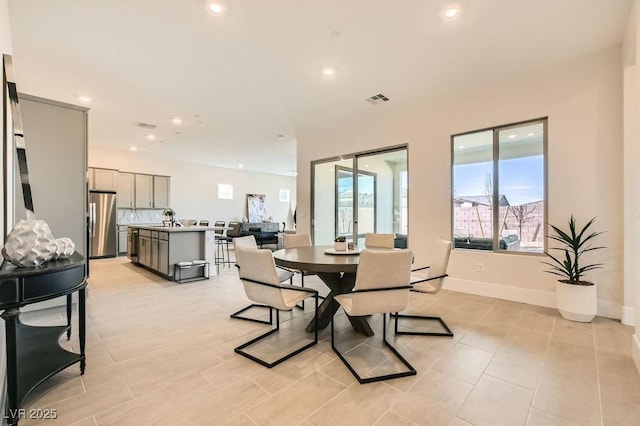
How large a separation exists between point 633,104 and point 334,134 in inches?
165

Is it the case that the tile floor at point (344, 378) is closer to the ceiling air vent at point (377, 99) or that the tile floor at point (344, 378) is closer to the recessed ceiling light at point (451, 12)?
the recessed ceiling light at point (451, 12)

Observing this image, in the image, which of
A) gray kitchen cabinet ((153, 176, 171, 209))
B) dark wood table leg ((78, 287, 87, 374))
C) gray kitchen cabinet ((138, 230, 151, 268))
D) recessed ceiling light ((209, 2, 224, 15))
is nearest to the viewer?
dark wood table leg ((78, 287, 87, 374))

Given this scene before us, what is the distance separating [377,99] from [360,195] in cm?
187

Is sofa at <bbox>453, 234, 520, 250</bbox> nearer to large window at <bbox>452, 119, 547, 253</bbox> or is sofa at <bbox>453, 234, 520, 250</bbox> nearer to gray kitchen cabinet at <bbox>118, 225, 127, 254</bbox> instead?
large window at <bbox>452, 119, 547, 253</bbox>

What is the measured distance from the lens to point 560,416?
5.20 feet

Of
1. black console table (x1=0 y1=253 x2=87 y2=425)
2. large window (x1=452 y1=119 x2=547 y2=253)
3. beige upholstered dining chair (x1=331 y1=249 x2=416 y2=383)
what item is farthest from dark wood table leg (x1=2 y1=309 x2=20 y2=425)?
large window (x1=452 y1=119 x2=547 y2=253)

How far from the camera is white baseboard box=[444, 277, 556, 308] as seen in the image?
11.4 ft

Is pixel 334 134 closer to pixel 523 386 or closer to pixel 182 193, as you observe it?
pixel 523 386

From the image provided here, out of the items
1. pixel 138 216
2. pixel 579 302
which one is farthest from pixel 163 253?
pixel 579 302

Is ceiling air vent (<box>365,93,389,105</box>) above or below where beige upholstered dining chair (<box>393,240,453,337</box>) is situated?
above

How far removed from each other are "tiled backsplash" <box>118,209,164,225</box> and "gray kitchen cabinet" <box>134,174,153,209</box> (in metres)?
0.24

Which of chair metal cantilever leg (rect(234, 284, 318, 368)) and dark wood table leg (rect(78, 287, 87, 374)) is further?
chair metal cantilever leg (rect(234, 284, 318, 368))

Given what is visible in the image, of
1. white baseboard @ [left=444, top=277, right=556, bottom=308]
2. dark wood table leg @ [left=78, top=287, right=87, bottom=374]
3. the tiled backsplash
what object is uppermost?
the tiled backsplash

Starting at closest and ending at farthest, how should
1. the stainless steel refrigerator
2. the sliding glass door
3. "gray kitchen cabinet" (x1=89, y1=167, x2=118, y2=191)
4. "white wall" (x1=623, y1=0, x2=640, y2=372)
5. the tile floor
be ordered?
the tile floor
"white wall" (x1=623, y1=0, x2=640, y2=372)
the sliding glass door
the stainless steel refrigerator
"gray kitchen cabinet" (x1=89, y1=167, x2=118, y2=191)
